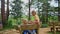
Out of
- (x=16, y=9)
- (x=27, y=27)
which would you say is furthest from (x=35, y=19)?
(x=16, y=9)

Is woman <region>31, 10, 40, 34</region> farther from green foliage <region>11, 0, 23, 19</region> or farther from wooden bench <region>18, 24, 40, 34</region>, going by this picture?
green foliage <region>11, 0, 23, 19</region>

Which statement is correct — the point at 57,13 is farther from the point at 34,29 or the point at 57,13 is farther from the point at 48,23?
the point at 34,29

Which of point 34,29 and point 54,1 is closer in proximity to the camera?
point 34,29

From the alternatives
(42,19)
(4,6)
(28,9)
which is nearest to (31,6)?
(28,9)

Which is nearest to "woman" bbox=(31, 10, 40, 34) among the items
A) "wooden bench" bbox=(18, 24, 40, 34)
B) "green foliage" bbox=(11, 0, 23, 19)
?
"wooden bench" bbox=(18, 24, 40, 34)

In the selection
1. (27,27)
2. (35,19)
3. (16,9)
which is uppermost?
(16,9)

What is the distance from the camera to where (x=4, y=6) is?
104 inches

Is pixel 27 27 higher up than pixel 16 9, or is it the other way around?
pixel 16 9

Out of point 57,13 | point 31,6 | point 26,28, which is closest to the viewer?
point 26,28

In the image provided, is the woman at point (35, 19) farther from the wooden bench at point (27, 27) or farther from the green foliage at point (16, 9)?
the green foliage at point (16, 9)

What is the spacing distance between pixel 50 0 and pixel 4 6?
1000mm

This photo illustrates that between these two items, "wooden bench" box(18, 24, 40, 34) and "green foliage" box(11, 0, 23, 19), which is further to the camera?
"green foliage" box(11, 0, 23, 19)

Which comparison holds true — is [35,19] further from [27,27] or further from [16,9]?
[16,9]

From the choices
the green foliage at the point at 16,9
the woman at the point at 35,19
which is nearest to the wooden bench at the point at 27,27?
the woman at the point at 35,19
